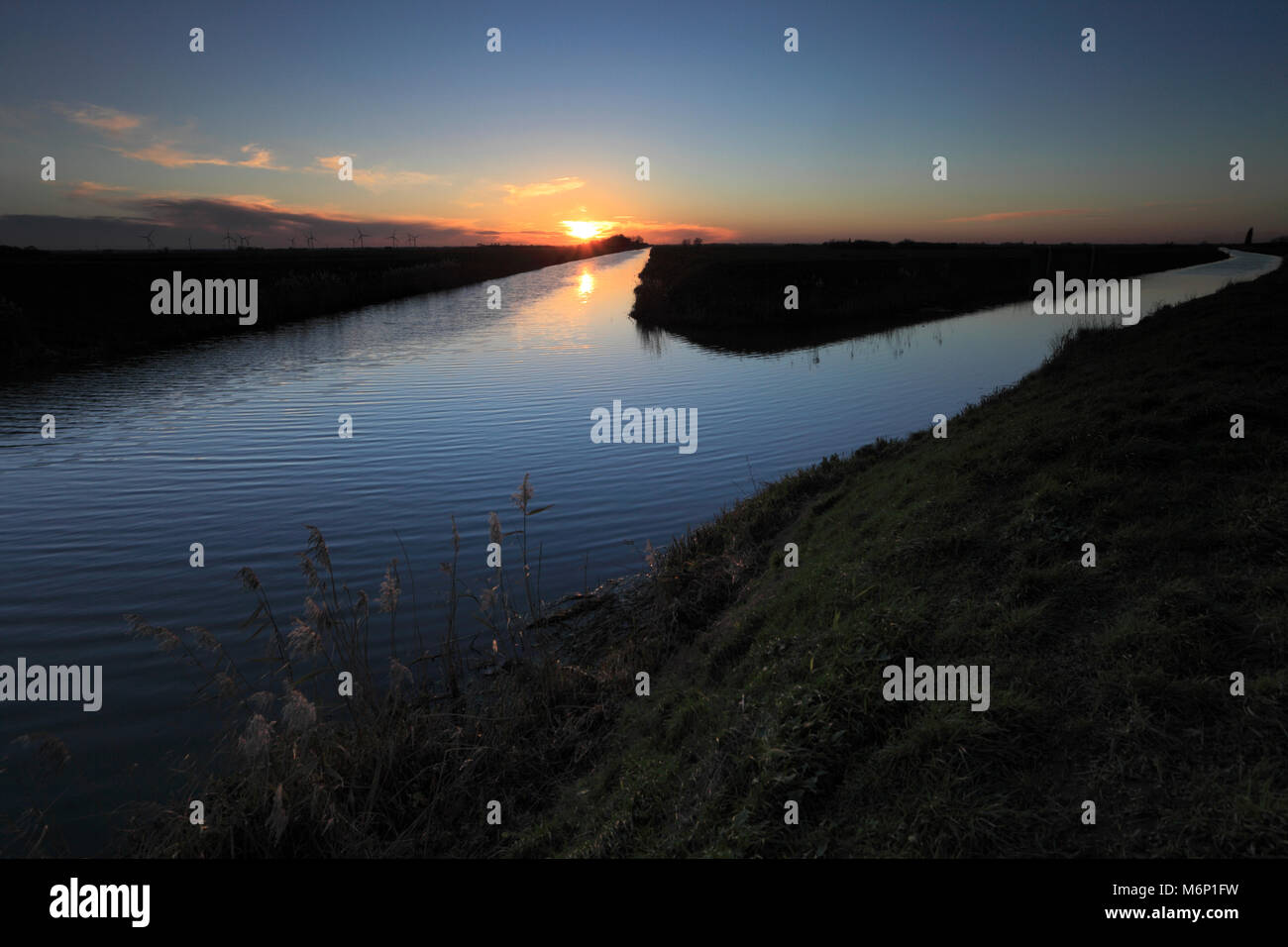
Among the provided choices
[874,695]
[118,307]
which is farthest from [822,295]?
[874,695]

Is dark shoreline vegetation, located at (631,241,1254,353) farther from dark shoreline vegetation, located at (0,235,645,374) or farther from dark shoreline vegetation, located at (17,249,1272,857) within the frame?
dark shoreline vegetation, located at (17,249,1272,857)

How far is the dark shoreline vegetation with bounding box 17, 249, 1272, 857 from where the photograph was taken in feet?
14.0

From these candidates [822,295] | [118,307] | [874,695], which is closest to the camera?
[874,695]

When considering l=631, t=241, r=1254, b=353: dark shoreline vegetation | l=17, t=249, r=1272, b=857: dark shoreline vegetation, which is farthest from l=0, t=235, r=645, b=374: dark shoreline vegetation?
l=17, t=249, r=1272, b=857: dark shoreline vegetation

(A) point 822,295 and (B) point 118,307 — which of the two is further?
(A) point 822,295

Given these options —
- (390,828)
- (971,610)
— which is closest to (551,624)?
(390,828)

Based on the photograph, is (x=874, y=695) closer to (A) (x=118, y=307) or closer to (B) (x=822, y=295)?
(B) (x=822, y=295)

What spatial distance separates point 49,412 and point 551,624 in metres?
22.5

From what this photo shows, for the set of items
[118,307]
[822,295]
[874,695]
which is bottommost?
[874,695]

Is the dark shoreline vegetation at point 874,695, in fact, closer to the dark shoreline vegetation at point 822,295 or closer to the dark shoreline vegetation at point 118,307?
the dark shoreline vegetation at point 822,295

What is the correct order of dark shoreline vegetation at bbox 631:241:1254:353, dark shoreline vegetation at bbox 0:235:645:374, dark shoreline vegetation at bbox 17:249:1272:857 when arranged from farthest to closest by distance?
dark shoreline vegetation at bbox 631:241:1254:353, dark shoreline vegetation at bbox 0:235:645:374, dark shoreline vegetation at bbox 17:249:1272:857

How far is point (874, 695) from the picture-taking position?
17.5 feet

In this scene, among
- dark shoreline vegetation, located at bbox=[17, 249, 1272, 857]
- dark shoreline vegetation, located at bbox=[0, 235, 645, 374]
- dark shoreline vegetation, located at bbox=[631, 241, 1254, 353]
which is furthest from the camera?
dark shoreline vegetation, located at bbox=[631, 241, 1254, 353]
